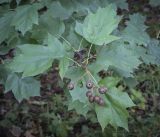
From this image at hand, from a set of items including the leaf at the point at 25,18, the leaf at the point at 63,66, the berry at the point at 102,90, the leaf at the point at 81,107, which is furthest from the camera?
the leaf at the point at 25,18

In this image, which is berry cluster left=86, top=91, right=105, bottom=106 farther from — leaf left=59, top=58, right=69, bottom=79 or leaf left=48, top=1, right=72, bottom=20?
leaf left=48, top=1, right=72, bottom=20

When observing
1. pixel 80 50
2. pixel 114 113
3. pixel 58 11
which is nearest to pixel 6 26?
pixel 58 11

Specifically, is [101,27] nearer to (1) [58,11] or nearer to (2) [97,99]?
(2) [97,99]

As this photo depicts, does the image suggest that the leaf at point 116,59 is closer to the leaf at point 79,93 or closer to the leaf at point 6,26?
the leaf at point 79,93

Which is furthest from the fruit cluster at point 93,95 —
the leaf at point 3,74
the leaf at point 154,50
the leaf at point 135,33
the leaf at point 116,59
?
the leaf at point 3,74

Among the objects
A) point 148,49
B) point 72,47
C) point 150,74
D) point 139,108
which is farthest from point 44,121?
point 72,47

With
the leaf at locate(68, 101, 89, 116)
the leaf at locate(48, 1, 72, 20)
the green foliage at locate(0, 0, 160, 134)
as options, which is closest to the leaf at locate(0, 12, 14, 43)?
the green foliage at locate(0, 0, 160, 134)

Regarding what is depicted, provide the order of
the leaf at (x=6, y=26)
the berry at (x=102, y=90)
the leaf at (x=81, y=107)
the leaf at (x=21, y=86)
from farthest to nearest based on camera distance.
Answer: the leaf at (x=21, y=86)
the leaf at (x=6, y=26)
the leaf at (x=81, y=107)
the berry at (x=102, y=90)
